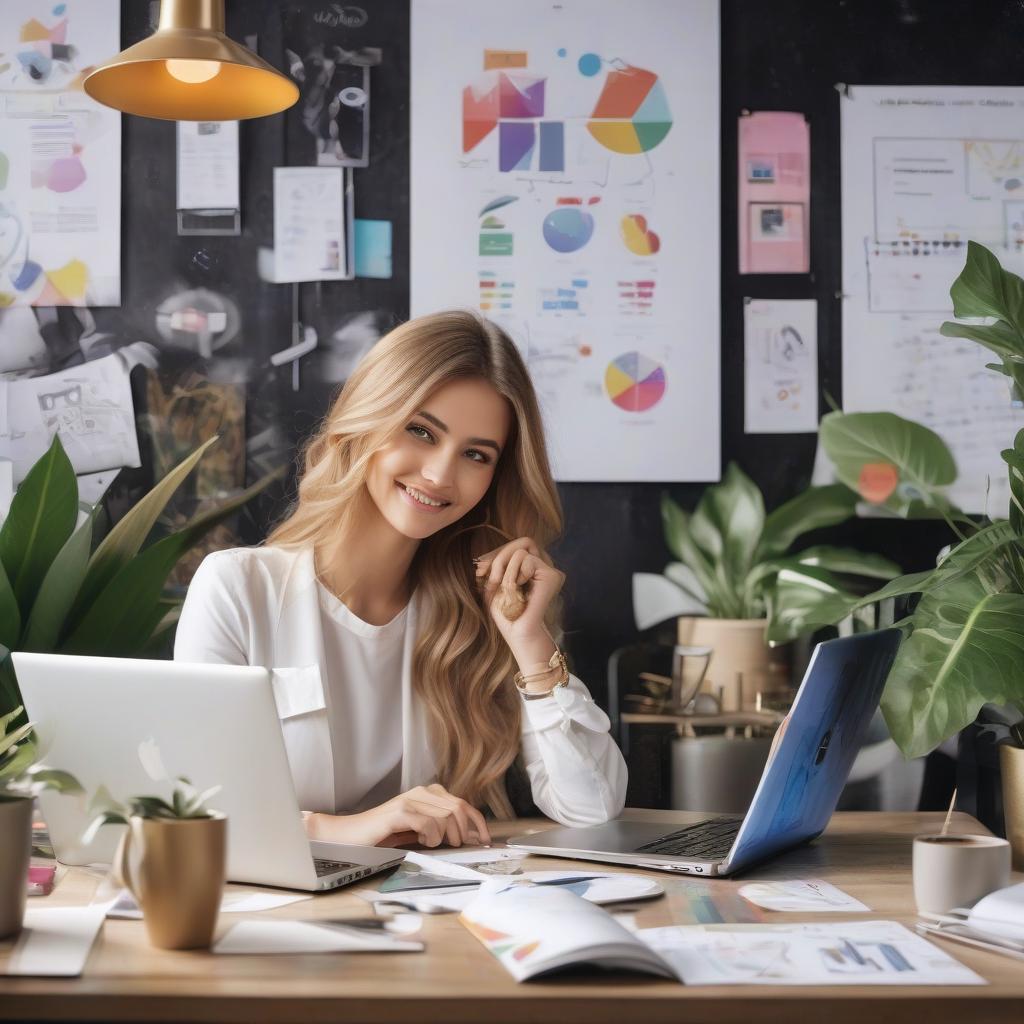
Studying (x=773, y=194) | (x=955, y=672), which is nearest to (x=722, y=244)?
(x=773, y=194)

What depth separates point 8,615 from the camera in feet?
7.02

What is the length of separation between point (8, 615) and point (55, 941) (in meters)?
1.20

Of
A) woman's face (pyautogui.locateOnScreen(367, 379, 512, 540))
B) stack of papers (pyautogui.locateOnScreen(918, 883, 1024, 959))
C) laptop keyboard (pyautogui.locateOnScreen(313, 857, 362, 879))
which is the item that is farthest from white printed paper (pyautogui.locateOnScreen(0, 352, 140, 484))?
stack of papers (pyautogui.locateOnScreen(918, 883, 1024, 959))

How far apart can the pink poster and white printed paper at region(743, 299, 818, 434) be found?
10cm

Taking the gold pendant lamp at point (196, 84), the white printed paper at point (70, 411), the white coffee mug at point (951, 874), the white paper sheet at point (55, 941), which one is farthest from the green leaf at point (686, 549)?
the white paper sheet at point (55, 941)

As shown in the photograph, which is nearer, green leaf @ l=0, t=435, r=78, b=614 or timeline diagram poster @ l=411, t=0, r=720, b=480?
green leaf @ l=0, t=435, r=78, b=614

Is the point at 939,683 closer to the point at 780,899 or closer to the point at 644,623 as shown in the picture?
the point at 780,899

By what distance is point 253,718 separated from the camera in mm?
1172

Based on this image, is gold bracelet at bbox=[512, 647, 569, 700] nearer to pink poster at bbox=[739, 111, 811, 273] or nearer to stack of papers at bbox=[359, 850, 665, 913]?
stack of papers at bbox=[359, 850, 665, 913]

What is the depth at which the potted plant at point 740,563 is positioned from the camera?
272 centimetres

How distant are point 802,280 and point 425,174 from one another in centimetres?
94

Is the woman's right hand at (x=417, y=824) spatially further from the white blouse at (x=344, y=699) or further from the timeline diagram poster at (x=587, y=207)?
the timeline diagram poster at (x=587, y=207)

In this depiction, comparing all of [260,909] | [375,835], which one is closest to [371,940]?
[260,909]

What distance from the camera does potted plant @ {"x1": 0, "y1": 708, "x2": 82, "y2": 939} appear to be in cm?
108
